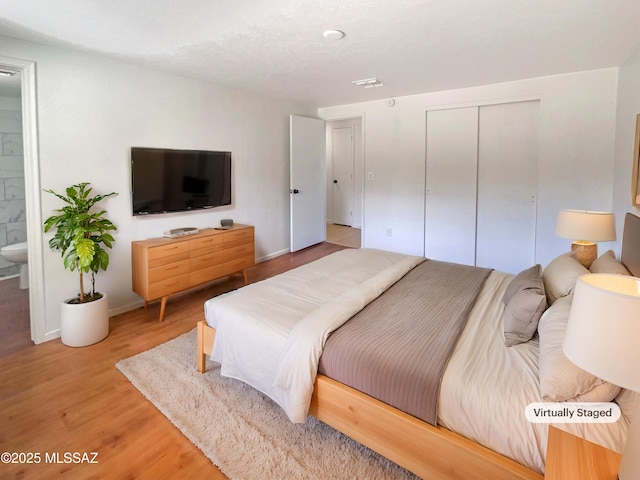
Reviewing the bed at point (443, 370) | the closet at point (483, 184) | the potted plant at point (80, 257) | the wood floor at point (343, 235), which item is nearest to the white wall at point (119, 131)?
the potted plant at point (80, 257)

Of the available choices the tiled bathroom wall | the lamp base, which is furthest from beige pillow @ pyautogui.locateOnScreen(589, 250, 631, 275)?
the tiled bathroom wall

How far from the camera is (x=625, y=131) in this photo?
2.95 m

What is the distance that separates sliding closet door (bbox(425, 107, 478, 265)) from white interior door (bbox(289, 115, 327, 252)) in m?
1.81

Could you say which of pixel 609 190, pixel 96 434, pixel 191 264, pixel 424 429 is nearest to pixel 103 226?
pixel 191 264

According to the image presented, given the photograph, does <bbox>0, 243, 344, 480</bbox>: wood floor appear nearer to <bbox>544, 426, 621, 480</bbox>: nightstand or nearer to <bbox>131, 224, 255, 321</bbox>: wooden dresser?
<bbox>131, 224, 255, 321</bbox>: wooden dresser

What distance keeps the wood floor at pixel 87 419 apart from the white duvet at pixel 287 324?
1.48 ft

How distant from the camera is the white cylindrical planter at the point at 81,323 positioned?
2617mm

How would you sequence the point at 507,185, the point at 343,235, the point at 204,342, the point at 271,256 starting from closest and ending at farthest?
the point at 204,342 → the point at 507,185 → the point at 271,256 → the point at 343,235

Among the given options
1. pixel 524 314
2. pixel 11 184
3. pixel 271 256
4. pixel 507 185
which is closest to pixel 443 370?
pixel 524 314

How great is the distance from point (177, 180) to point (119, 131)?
68 cm

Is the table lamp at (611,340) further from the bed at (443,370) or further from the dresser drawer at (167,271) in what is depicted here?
the dresser drawer at (167,271)

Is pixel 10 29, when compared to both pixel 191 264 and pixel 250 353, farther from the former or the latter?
pixel 250 353

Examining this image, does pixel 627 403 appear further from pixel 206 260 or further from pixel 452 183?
pixel 452 183

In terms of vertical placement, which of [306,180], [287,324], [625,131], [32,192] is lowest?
[287,324]
